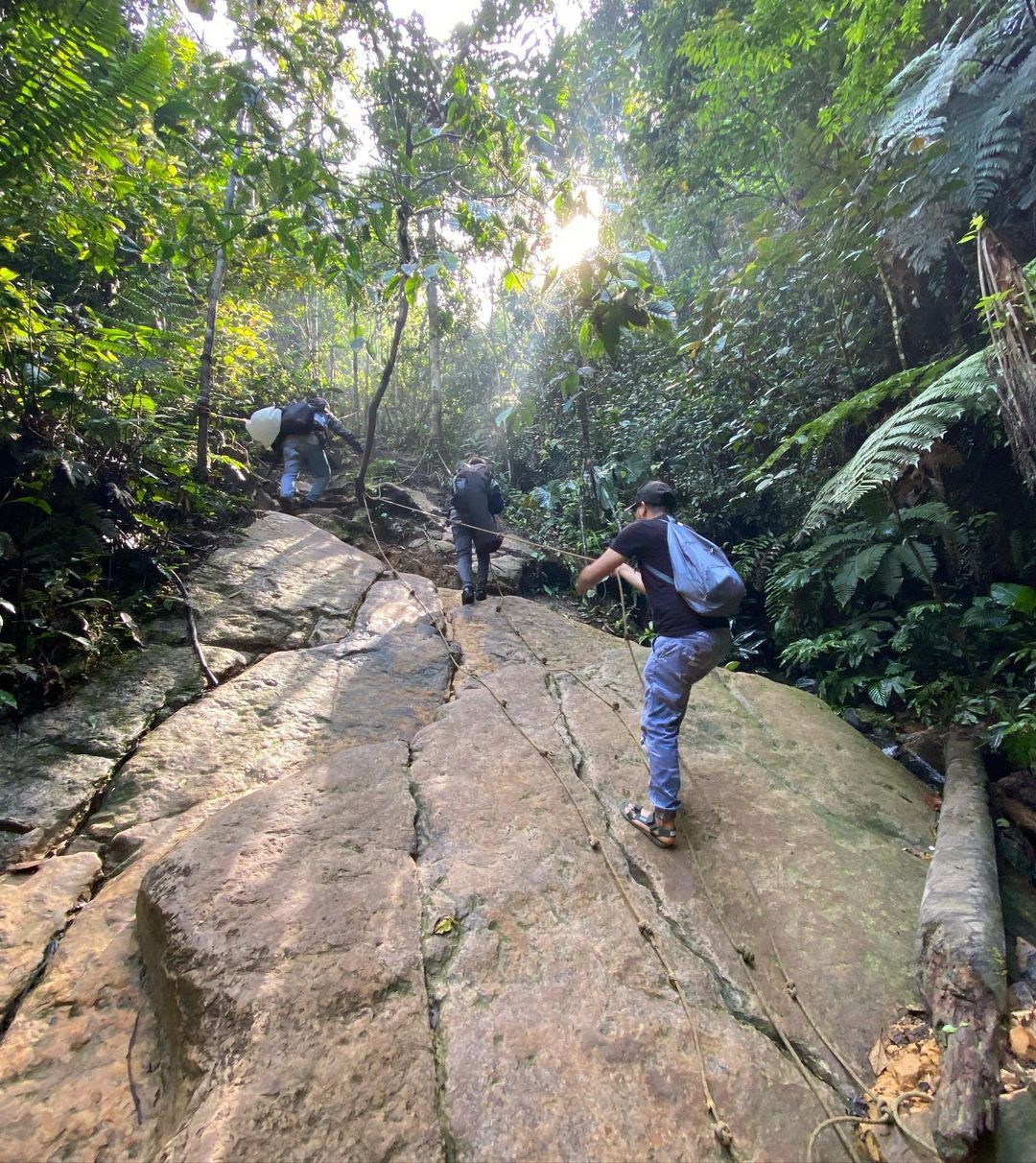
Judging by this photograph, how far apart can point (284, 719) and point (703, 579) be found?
3.17 meters

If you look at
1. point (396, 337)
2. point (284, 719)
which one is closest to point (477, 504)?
point (396, 337)

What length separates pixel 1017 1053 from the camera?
2117 millimetres

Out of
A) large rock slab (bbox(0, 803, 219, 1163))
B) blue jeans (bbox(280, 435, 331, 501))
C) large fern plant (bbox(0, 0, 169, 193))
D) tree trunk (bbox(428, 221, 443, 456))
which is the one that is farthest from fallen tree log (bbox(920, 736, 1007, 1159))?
tree trunk (bbox(428, 221, 443, 456))

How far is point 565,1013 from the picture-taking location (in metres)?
2.27

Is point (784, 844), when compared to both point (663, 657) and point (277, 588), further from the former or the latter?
point (277, 588)

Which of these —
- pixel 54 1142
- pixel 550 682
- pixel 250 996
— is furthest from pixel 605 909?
pixel 550 682

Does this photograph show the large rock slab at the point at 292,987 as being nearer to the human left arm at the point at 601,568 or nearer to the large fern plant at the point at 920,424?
the human left arm at the point at 601,568

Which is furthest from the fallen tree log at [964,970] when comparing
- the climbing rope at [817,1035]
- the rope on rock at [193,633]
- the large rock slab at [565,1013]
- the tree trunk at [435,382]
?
the tree trunk at [435,382]

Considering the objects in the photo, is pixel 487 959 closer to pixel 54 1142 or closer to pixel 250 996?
pixel 250 996

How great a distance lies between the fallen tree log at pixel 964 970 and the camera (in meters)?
1.84

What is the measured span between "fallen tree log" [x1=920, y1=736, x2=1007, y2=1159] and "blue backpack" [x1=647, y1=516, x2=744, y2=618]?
5.42 ft

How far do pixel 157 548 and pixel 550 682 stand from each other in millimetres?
3820

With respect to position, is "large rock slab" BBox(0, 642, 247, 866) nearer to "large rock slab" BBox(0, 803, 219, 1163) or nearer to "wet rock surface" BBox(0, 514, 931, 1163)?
"wet rock surface" BBox(0, 514, 931, 1163)

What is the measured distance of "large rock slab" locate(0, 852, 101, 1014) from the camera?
240cm
